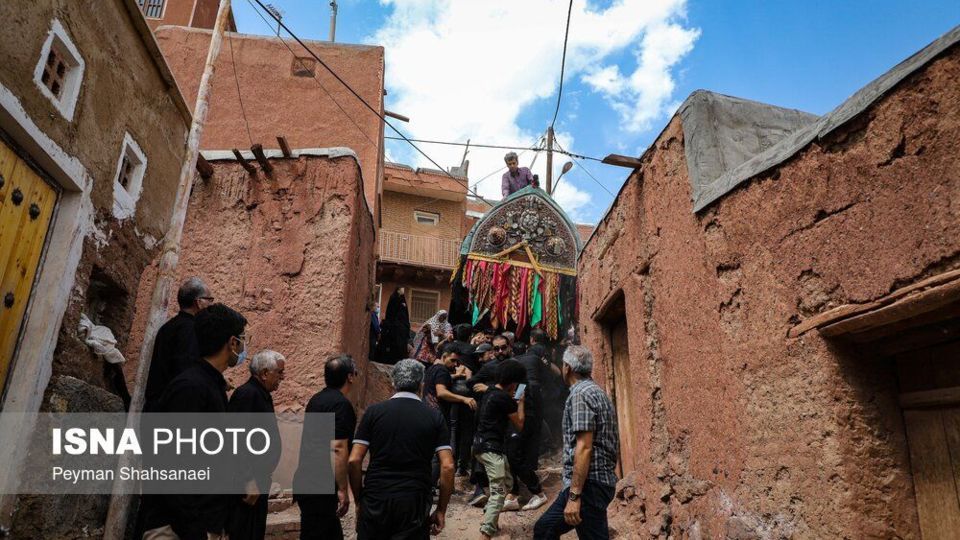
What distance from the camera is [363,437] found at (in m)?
3.34

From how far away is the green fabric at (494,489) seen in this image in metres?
4.72

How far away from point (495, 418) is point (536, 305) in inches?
183

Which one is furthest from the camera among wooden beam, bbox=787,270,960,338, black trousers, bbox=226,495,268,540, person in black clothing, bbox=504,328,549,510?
person in black clothing, bbox=504,328,549,510

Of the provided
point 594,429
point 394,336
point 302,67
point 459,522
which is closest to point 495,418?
point 459,522

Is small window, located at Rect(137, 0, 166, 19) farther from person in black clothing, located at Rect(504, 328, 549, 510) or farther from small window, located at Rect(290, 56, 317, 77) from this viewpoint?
person in black clothing, located at Rect(504, 328, 549, 510)

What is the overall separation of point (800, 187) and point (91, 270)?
13.0 ft

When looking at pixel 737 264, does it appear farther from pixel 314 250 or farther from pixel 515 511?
pixel 314 250

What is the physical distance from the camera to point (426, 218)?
23.1m

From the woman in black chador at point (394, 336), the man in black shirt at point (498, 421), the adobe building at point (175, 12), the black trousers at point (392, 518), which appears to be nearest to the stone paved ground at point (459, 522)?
the man in black shirt at point (498, 421)

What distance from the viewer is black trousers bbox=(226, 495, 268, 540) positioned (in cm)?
303

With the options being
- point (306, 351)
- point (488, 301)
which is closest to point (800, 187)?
point (306, 351)

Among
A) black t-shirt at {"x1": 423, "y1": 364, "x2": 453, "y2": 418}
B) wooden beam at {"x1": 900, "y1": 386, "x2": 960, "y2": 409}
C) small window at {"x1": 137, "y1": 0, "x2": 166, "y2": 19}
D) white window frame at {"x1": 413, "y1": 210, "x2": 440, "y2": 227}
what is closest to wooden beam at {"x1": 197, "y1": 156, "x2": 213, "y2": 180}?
black t-shirt at {"x1": 423, "y1": 364, "x2": 453, "y2": 418}

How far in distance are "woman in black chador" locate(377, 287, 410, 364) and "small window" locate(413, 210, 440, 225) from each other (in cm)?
1284

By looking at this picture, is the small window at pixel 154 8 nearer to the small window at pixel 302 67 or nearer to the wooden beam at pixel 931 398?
the small window at pixel 302 67
